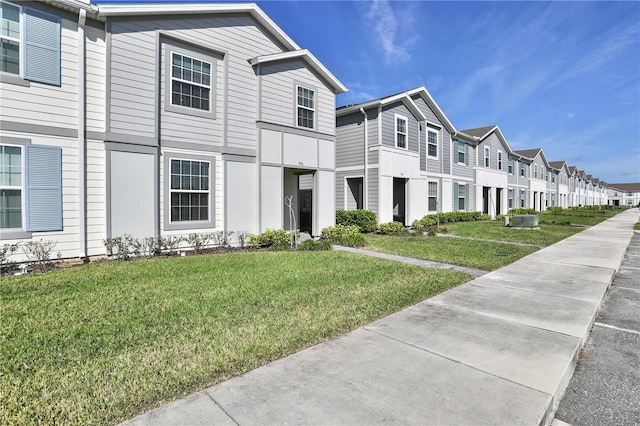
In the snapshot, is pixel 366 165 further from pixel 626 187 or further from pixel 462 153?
pixel 626 187

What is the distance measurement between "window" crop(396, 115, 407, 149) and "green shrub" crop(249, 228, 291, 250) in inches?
351

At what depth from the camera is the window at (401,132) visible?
1667 centimetres

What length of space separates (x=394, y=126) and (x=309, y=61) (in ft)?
20.2

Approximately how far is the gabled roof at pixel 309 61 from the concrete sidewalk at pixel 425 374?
9106 millimetres

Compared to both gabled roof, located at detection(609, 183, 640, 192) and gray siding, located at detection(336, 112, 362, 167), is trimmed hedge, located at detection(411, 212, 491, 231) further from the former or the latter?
gabled roof, located at detection(609, 183, 640, 192)

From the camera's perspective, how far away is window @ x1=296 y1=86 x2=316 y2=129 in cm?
1198

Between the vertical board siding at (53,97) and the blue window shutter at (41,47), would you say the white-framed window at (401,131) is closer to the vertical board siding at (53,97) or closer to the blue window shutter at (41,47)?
the vertical board siding at (53,97)

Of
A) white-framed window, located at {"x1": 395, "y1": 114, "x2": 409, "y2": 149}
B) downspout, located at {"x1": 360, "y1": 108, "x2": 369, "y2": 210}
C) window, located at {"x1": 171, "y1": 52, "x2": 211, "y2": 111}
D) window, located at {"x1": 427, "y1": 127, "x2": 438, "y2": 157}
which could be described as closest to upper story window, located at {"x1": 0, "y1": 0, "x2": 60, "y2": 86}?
window, located at {"x1": 171, "y1": 52, "x2": 211, "y2": 111}

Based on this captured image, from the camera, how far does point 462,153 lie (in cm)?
2266

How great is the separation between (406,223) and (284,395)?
15.8m

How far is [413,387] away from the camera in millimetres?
2799

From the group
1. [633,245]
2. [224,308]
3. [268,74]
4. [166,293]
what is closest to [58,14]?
[268,74]

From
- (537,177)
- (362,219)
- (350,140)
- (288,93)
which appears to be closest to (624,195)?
(537,177)

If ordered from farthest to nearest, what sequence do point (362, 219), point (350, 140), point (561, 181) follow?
point (561, 181), point (350, 140), point (362, 219)
